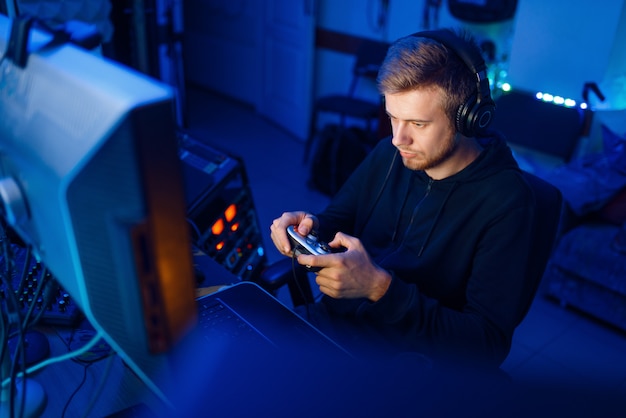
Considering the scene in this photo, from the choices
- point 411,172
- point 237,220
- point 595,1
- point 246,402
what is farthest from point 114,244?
point 595,1

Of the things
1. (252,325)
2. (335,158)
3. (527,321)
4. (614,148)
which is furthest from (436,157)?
(335,158)

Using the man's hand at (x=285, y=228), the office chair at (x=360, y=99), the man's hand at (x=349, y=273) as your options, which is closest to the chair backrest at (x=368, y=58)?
the office chair at (x=360, y=99)

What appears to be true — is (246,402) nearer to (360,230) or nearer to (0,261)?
(0,261)

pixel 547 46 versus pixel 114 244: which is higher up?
pixel 114 244

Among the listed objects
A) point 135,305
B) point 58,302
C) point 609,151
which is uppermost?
point 135,305

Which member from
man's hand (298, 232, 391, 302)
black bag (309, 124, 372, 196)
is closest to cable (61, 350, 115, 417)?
man's hand (298, 232, 391, 302)

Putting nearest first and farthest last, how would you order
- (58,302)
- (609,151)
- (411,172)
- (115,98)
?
(115,98), (58,302), (411,172), (609,151)

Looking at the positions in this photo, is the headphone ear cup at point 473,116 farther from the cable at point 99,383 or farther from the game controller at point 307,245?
the cable at point 99,383

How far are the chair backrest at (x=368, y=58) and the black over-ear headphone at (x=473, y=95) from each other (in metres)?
2.71

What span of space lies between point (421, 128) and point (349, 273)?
370 mm

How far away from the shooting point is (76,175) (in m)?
0.51

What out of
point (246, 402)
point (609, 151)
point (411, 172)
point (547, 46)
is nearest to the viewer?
point (246, 402)

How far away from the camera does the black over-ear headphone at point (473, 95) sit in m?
A: 1.17

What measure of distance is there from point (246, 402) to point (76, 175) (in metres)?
0.41
